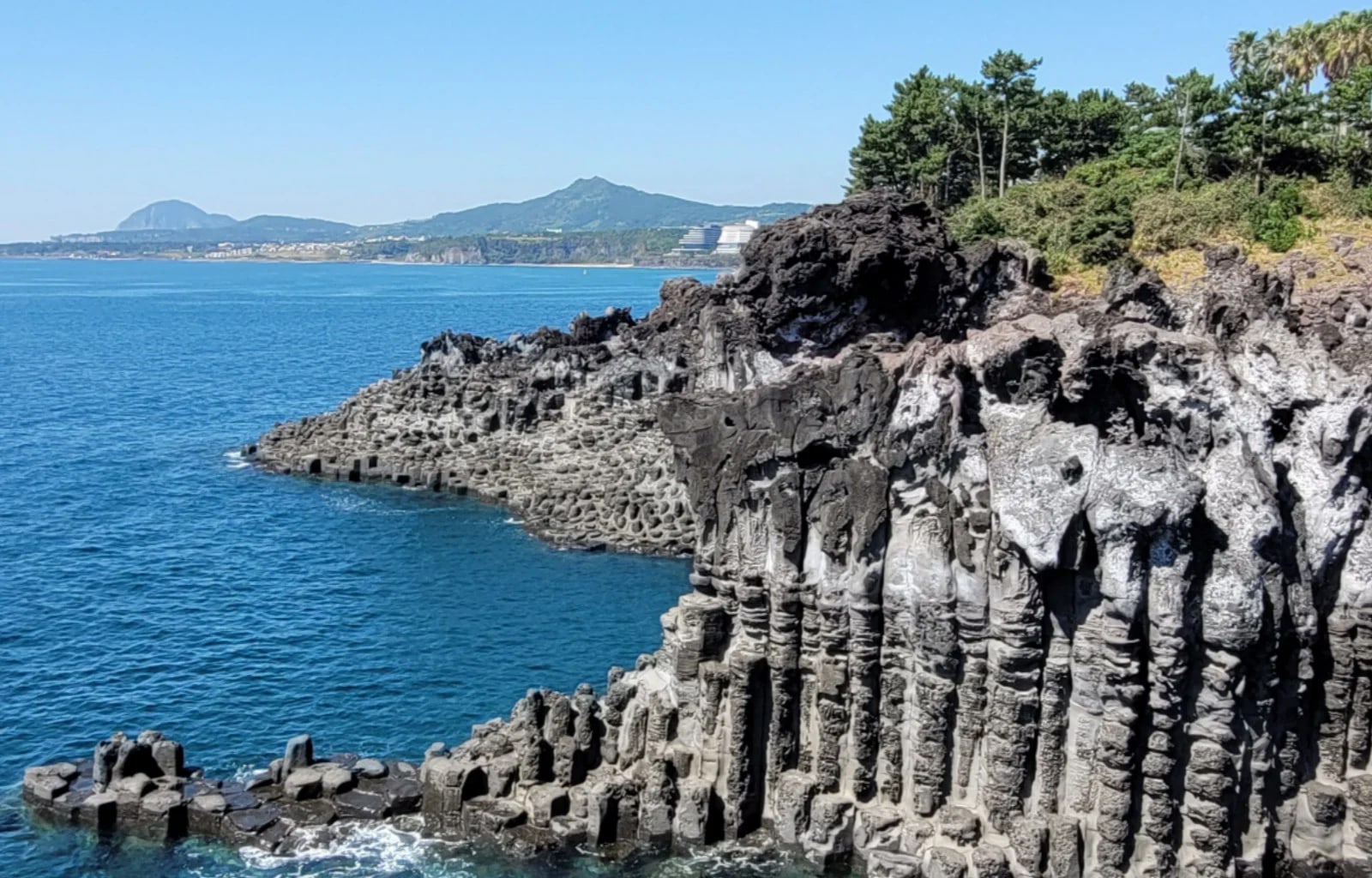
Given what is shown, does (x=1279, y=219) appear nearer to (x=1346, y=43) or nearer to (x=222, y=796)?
(x=1346, y=43)

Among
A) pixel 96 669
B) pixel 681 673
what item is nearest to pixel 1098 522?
pixel 681 673

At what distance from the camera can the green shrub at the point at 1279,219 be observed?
6356cm

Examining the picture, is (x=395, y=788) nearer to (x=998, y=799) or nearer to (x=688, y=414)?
(x=688, y=414)

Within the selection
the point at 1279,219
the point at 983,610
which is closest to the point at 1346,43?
the point at 1279,219

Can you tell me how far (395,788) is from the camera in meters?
29.5

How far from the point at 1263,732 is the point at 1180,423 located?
581 centimetres

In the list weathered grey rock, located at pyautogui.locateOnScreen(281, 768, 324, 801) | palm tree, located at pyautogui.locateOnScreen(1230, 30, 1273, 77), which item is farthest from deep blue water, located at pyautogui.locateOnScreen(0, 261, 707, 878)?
palm tree, located at pyautogui.locateOnScreen(1230, 30, 1273, 77)

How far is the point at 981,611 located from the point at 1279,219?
48.8 metres

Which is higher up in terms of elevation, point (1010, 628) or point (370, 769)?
point (1010, 628)

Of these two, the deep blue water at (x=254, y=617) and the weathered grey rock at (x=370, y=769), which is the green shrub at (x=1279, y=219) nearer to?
the deep blue water at (x=254, y=617)

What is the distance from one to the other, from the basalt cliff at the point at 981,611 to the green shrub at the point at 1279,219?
→ 37.4 meters

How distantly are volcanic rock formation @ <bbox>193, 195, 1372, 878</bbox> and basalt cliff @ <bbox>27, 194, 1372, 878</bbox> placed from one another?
58 mm

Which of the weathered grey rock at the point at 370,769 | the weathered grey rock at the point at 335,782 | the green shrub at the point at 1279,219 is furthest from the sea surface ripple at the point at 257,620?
the green shrub at the point at 1279,219

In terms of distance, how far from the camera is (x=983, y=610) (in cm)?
2433
